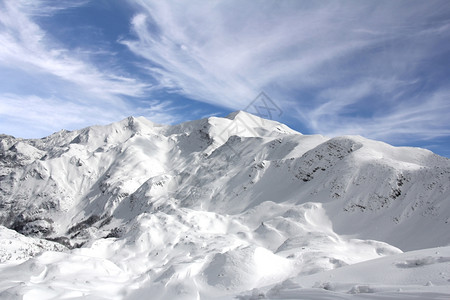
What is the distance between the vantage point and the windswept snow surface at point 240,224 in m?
11.2

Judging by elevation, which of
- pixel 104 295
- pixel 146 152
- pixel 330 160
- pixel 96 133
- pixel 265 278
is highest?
pixel 96 133

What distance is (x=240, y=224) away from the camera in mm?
52188

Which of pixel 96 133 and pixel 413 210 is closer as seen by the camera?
pixel 413 210

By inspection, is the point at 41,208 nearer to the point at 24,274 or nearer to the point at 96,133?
the point at 96,133

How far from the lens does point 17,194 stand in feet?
422

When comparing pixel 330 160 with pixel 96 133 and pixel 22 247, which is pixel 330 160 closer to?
pixel 22 247

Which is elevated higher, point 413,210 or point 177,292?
point 413,210

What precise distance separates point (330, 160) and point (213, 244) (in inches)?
1372

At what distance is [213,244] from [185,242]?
6.22 m

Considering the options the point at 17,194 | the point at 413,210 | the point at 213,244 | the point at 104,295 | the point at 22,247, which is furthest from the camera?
the point at 17,194

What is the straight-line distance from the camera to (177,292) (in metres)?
16.5

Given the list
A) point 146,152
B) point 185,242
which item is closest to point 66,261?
point 185,242

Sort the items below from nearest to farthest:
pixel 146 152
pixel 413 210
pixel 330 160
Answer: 1. pixel 413 210
2. pixel 330 160
3. pixel 146 152

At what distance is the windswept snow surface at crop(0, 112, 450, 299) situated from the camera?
36.9 ft
